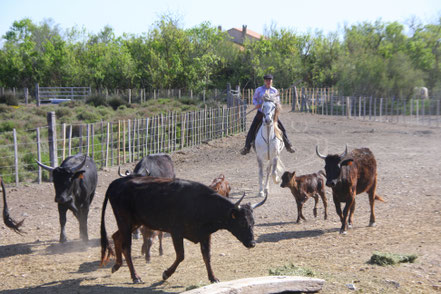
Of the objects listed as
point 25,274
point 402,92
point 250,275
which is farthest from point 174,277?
point 402,92

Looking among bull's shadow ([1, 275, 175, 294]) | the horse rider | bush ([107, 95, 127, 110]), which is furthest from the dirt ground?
bush ([107, 95, 127, 110])

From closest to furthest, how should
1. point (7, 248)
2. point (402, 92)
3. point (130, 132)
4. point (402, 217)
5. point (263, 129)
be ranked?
point (7, 248)
point (402, 217)
point (263, 129)
point (130, 132)
point (402, 92)

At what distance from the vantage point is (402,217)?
9.80 m

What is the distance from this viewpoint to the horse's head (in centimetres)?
1262

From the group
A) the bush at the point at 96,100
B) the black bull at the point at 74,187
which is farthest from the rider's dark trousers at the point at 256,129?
the bush at the point at 96,100

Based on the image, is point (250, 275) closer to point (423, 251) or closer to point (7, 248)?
point (423, 251)

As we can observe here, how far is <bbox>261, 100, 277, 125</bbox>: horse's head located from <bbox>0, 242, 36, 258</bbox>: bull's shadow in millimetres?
6250

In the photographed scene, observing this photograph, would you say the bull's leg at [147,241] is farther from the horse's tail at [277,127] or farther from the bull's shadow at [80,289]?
the horse's tail at [277,127]

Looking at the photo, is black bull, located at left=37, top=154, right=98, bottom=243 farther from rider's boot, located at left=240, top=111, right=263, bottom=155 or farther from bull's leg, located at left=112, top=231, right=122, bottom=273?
rider's boot, located at left=240, top=111, right=263, bottom=155

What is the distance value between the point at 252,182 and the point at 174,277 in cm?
787

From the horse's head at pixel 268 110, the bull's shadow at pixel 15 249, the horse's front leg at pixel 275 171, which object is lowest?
the bull's shadow at pixel 15 249

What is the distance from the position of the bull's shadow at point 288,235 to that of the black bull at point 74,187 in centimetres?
310

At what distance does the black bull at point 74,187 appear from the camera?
8.55 m

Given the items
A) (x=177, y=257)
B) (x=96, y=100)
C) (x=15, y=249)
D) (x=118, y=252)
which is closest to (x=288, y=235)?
(x=177, y=257)
